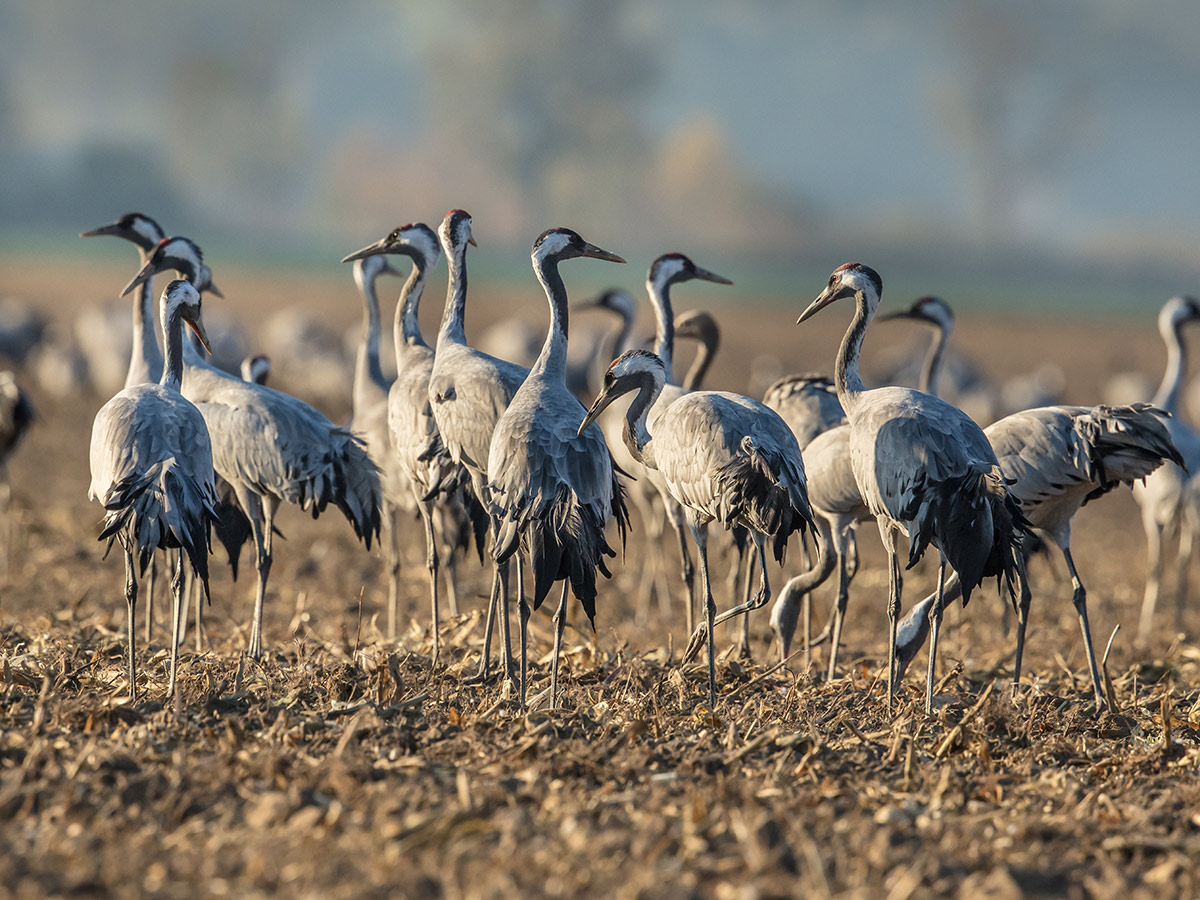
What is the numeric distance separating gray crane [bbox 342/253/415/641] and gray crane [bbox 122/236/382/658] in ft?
0.68

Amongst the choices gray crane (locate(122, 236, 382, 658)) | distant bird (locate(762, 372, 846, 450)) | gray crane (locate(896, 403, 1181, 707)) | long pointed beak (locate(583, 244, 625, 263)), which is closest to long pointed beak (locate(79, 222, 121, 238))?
gray crane (locate(122, 236, 382, 658))

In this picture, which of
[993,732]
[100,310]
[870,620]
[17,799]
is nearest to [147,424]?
[17,799]

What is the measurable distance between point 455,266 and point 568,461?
6.24 ft

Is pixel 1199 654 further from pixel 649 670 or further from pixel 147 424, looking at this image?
pixel 147 424

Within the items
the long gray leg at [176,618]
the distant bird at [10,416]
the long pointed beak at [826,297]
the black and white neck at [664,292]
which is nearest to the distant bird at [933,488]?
the long pointed beak at [826,297]

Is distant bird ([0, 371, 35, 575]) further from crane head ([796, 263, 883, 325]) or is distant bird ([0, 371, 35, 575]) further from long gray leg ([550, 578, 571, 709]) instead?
crane head ([796, 263, 883, 325])

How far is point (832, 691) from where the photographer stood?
20.4 ft

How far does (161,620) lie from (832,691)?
417 centimetres

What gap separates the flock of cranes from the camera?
584 cm

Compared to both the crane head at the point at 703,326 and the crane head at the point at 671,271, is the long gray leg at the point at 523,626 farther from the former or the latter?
the crane head at the point at 703,326

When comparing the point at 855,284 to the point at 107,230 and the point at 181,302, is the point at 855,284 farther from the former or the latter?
the point at 107,230

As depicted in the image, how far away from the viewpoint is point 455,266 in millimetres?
7352

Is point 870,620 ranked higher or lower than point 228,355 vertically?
lower

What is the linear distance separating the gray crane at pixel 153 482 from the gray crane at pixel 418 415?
1333mm
